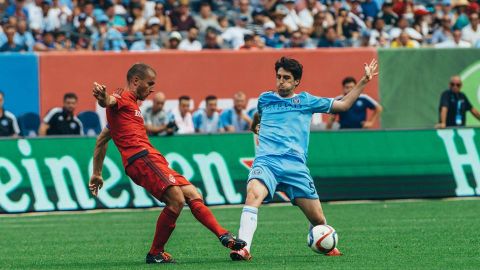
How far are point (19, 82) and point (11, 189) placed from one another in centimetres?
598

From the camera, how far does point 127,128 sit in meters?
11.5

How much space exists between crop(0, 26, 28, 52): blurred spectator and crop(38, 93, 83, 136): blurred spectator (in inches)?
132

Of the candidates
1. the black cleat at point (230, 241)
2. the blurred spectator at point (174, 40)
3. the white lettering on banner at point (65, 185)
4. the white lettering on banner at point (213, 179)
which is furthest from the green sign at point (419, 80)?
the black cleat at point (230, 241)

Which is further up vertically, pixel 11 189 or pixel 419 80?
pixel 419 80

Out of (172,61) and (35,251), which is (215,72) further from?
(35,251)

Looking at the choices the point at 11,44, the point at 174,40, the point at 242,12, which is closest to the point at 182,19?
the point at 174,40

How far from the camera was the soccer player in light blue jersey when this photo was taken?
1138 centimetres

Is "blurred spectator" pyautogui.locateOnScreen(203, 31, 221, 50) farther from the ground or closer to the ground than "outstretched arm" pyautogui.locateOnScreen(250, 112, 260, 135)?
closer to the ground

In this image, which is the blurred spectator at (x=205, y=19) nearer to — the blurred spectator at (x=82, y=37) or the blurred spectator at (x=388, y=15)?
the blurred spectator at (x=82, y=37)

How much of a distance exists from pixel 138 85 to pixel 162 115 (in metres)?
10.8

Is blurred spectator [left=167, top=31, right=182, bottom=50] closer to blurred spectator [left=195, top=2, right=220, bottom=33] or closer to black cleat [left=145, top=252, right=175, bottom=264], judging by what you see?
blurred spectator [left=195, top=2, right=220, bottom=33]

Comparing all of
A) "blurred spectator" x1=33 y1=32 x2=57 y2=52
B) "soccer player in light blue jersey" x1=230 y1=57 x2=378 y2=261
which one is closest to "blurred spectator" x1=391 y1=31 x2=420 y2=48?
"blurred spectator" x1=33 y1=32 x2=57 y2=52

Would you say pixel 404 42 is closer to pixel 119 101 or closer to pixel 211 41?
pixel 211 41

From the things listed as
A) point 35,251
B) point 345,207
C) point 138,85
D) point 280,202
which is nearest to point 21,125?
point 280,202
